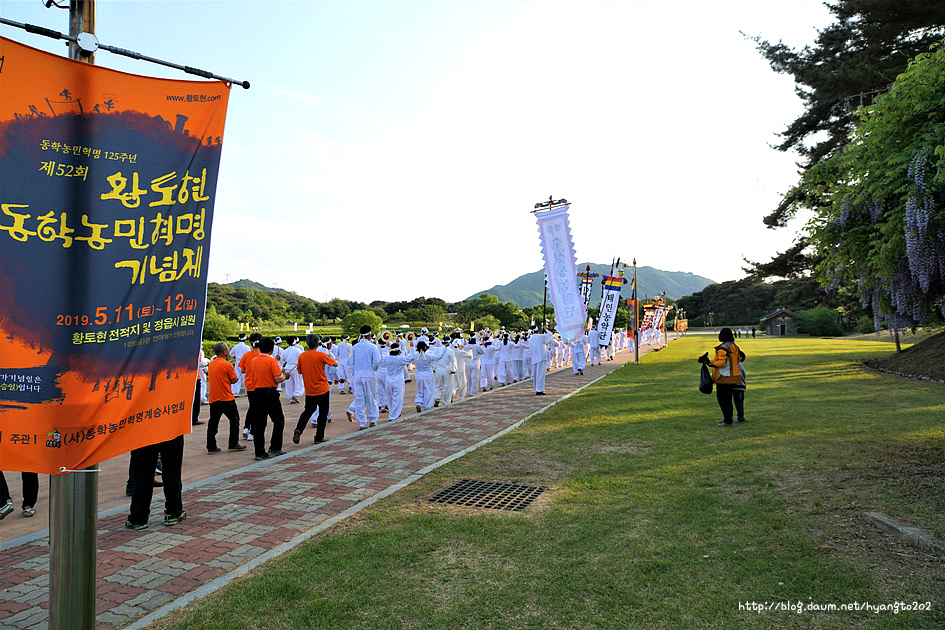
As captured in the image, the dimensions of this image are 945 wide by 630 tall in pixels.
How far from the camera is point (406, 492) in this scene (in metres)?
5.82

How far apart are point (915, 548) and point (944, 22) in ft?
44.9

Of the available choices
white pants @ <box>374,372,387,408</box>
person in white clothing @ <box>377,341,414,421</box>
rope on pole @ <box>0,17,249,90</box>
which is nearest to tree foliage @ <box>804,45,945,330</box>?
rope on pole @ <box>0,17,249,90</box>

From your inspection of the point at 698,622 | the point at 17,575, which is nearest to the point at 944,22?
the point at 698,622

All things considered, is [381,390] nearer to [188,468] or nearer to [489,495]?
[188,468]

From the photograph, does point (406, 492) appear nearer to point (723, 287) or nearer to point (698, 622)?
point (698, 622)

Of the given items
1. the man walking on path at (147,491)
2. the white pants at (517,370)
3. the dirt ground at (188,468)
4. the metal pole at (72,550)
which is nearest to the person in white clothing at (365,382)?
the dirt ground at (188,468)

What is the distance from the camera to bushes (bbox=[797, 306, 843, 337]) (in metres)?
53.7

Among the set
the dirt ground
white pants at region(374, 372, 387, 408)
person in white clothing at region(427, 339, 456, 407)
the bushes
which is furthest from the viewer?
the bushes

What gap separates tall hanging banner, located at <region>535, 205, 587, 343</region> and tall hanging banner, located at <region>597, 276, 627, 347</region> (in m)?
7.72

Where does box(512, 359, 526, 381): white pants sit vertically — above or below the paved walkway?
above

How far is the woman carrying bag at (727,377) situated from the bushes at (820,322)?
54.2 meters

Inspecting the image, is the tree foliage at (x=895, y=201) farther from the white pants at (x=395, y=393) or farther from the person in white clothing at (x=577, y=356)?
the person in white clothing at (x=577, y=356)

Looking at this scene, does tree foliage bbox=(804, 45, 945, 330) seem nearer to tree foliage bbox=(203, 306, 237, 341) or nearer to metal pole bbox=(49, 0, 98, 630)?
metal pole bbox=(49, 0, 98, 630)

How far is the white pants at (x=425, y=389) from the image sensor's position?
1238 centimetres
